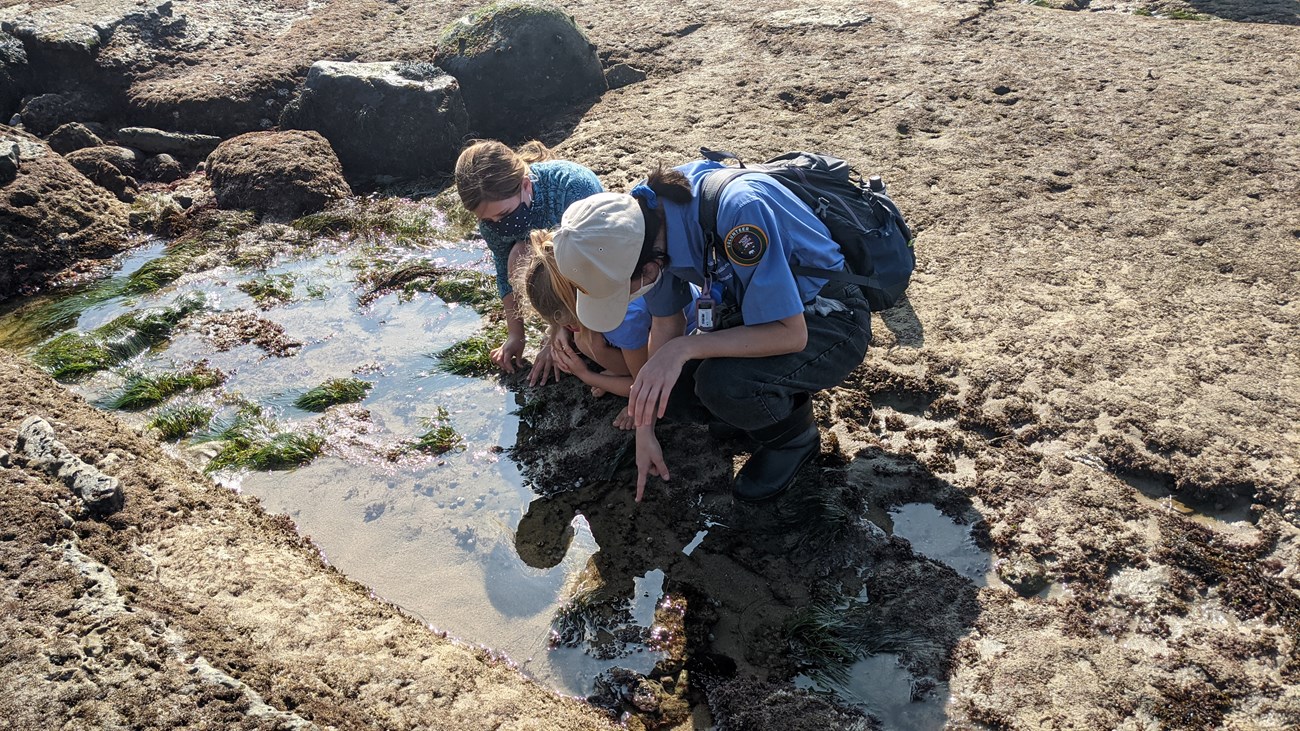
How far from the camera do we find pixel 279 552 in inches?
127

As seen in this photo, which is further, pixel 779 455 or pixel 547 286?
pixel 779 455

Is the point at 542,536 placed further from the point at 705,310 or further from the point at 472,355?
the point at 472,355

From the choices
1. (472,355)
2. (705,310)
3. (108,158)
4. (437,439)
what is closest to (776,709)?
(705,310)

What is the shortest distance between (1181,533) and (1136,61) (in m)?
3.95

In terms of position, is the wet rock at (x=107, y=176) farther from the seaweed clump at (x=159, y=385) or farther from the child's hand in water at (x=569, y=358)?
the child's hand in water at (x=569, y=358)

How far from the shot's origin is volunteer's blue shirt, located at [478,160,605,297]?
12.7ft

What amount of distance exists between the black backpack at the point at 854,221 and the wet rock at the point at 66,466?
2245 mm

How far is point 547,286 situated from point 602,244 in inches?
13.3

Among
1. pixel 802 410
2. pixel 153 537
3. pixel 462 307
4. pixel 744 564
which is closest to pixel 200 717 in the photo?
pixel 153 537

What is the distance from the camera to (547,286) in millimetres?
2900

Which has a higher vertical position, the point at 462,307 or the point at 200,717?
the point at 200,717

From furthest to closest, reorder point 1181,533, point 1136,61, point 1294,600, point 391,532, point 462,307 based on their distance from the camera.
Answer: point 1136,61, point 462,307, point 391,532, point 1181,533, point 1294,600

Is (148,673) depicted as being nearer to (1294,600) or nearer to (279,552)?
(279,552)

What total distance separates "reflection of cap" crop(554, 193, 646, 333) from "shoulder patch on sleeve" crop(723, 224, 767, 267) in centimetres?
26
